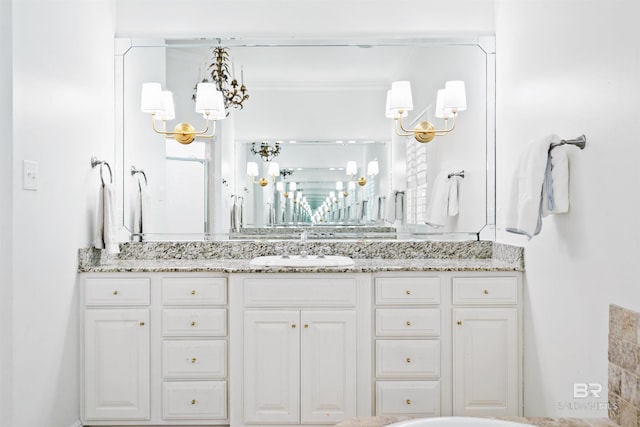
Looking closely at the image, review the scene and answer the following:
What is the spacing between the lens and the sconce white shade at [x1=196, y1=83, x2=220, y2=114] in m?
2.84

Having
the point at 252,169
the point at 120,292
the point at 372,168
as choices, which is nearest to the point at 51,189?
the point at 120,292

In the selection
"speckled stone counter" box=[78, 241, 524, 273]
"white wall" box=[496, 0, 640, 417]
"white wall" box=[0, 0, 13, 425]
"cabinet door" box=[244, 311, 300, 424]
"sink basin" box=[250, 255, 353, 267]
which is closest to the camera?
"white wall" box=[496, 0, 640, 417]

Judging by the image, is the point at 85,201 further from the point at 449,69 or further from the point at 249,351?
the point at 449,69

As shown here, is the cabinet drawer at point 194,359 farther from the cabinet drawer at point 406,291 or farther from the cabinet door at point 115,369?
the cabinet drawer at point 406,291

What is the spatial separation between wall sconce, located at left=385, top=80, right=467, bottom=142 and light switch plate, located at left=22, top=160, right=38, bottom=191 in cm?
188

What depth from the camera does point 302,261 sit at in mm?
→ 2545

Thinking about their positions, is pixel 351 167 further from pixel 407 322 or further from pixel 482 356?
pixel 482 356

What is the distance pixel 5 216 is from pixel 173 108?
1301 mm

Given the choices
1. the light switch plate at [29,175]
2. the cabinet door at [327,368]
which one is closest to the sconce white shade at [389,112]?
the cabinet door at [327,368]

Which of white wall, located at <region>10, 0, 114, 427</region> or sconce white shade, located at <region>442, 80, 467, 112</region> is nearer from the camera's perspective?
white wall, located at <region>10, 0, 114, 427</region>

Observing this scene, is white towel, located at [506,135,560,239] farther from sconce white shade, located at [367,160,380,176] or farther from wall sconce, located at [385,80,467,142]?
sconce white shade, located at [367,160,380,176]

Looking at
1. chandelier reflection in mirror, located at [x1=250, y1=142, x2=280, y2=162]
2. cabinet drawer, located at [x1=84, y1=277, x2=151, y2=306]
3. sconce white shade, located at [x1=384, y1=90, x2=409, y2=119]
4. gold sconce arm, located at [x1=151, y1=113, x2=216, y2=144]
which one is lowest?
cabinet drawer, located at [x1=84, y1=277, x2=151, y2=306]

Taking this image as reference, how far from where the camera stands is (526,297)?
2357mm

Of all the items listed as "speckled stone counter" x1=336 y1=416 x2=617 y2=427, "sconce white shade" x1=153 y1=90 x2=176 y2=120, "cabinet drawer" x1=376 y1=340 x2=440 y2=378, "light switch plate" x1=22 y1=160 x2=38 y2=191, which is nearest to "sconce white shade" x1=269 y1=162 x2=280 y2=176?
"sconce white shade" x1=153 y1=90 x2=176 y2=120
